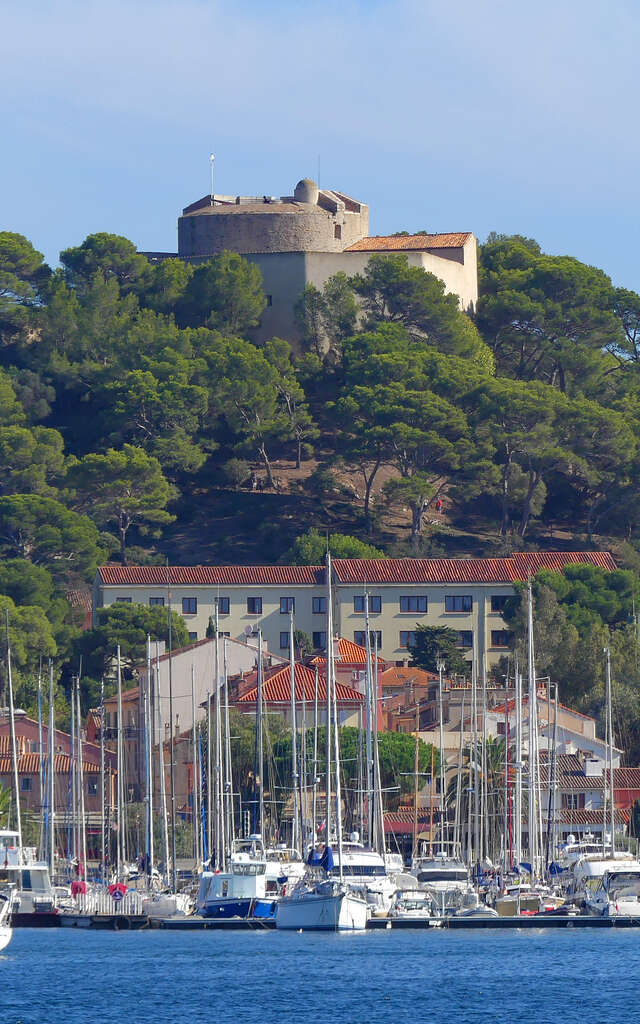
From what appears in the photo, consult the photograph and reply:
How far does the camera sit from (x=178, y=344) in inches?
3949

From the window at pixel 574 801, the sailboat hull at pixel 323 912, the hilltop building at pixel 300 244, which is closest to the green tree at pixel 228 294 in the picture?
the hilltop building at pixel 300 244

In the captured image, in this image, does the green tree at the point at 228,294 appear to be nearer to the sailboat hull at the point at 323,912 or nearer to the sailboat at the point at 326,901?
the sailboat at the point at 326,901

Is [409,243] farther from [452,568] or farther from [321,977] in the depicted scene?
[321,977]

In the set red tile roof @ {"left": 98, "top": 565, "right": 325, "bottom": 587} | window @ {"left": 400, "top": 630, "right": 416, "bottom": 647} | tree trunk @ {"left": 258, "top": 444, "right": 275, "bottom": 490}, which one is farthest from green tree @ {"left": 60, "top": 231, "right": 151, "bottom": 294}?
window @ {"left": 400, "top": 630, "right": 416, "bottom": 647}

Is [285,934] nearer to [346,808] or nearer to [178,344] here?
[346,808]

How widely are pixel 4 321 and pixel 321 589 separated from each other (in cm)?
2604

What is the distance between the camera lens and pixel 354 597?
8644 cm

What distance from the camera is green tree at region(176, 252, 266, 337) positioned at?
102 metres

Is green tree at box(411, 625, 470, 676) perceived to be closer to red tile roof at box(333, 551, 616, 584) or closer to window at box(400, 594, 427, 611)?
window at box(400, 594, 427, 611)

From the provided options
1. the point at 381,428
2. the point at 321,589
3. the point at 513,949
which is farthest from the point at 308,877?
the point at 381,428

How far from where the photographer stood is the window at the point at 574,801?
66.9m

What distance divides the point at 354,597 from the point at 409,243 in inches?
968

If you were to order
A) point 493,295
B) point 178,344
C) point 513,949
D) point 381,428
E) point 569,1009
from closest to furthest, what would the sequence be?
point 569,1009 → point 513,949 → point 381,428 → point 178,344 → point 493,295

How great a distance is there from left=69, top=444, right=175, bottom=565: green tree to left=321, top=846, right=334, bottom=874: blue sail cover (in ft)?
158
